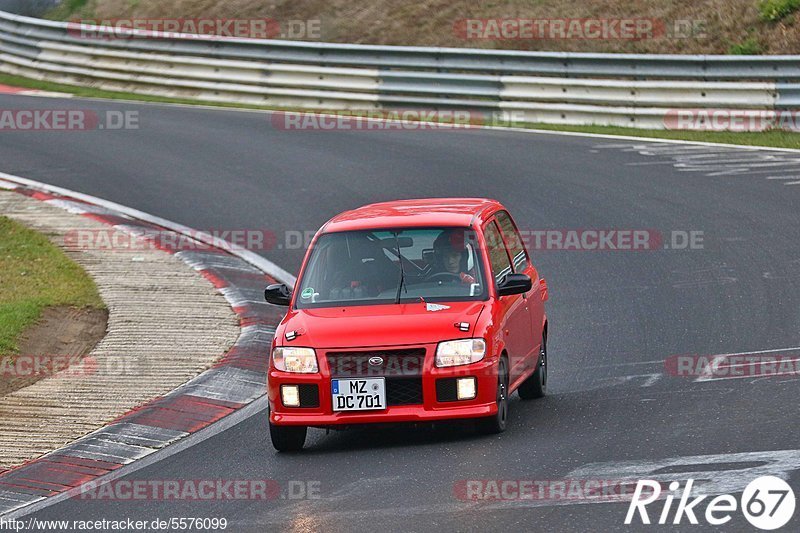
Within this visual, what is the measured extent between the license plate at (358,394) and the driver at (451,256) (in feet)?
3.97

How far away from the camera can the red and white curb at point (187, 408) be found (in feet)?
29.3

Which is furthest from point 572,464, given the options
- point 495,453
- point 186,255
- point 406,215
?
point 186,255

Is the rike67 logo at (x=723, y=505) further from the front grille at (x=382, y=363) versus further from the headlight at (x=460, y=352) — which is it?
the front grille at (x=382, y=363)

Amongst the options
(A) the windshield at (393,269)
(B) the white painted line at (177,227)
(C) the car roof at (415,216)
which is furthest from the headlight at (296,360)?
(B) the white painted line at (177,227)

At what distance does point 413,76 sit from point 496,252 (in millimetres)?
15072

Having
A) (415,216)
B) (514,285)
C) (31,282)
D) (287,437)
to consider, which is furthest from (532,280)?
(31,282)

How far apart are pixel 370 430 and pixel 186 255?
260 inches

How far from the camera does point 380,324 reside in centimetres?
904

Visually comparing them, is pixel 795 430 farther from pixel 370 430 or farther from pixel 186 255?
pixel 186 255

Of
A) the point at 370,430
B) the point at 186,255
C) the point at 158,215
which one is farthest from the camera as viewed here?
the point at 158,215

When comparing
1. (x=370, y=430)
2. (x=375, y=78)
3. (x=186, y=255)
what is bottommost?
(x=370, y=430)

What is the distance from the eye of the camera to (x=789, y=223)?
631 inches

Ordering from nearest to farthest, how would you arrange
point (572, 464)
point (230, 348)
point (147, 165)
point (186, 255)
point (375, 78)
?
point (572, 464) → point (230, 348) → point (186, 255) → point (147, 165) → point (375, 78)

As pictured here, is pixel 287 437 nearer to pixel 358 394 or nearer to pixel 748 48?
pixel 358 394
